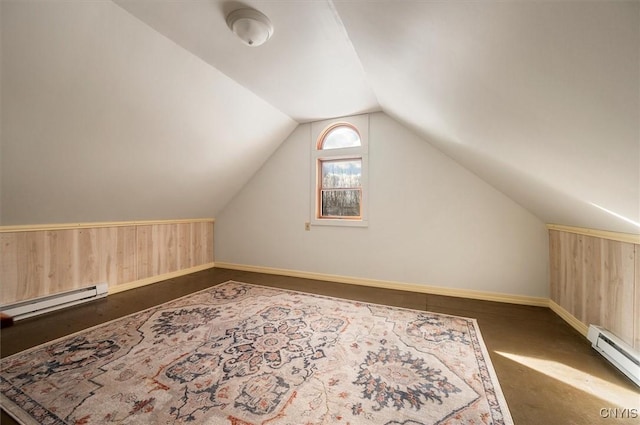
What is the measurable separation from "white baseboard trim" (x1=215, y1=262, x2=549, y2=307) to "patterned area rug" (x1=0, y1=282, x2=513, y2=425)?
75 centimetres

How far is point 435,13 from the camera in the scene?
105 cm

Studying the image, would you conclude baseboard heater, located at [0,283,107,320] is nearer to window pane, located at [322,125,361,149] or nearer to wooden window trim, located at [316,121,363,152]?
wooden window trim, located at [316,121,363,152]

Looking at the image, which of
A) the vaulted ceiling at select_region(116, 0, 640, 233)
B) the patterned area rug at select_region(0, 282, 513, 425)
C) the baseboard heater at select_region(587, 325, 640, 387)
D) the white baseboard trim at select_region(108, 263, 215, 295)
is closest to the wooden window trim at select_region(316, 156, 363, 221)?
the vaulted ceiling at select_region(116, 0, 640, 233)

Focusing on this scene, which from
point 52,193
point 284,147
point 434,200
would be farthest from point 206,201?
point 434,200

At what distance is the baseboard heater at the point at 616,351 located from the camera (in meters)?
1.59

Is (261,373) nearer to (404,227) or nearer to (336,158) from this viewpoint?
(404,227)

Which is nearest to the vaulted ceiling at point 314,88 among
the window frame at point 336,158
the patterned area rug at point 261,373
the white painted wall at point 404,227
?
the white painted wall at point 404,227

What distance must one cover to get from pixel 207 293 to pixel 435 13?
3.47 metres

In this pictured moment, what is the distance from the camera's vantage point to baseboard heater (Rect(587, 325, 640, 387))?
159cm

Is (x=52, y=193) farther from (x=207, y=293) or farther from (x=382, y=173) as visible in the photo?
(x=382, y=173)

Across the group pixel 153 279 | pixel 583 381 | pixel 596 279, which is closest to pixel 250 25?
pixel 583 381

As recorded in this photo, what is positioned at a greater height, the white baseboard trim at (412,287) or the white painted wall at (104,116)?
the white painted wall at (104,116)

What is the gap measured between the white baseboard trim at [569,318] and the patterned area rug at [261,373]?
0.85 metres

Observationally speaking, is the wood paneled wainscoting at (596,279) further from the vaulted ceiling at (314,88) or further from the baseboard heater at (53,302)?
the baseboard heater at (53,302)
